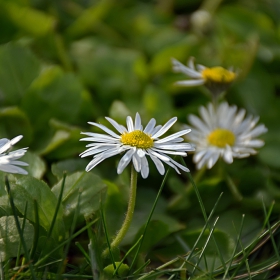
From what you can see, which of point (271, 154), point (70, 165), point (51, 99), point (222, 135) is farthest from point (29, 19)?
point (271, 154)

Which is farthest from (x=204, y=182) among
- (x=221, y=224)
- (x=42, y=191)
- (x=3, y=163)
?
(x=3, y=163)

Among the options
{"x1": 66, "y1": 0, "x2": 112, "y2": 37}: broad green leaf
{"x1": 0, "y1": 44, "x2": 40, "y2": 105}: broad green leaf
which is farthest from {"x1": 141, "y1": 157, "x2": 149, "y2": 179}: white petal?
{"x1": 66, "y1": 0, "x2": 112, "y2": 37}: broad green leaf

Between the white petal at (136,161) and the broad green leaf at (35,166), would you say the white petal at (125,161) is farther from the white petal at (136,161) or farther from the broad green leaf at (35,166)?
the broad green leaf at (35,166)

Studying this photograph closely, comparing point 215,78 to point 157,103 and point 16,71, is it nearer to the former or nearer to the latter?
point 157,103

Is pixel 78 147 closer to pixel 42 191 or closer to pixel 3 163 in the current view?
pixel 42 191

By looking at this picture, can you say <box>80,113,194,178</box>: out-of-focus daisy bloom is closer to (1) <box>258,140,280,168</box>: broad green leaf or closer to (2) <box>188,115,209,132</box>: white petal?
(2) <box>188,115,209,132</box>: white petal

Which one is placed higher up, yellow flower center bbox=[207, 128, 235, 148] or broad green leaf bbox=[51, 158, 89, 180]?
broad green leaf bbox=[51, 158, 89, 180]

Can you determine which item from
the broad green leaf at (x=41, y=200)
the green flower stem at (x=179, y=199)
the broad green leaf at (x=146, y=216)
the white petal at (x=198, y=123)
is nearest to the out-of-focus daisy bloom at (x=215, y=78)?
the white petal at (x=198, y=123)
